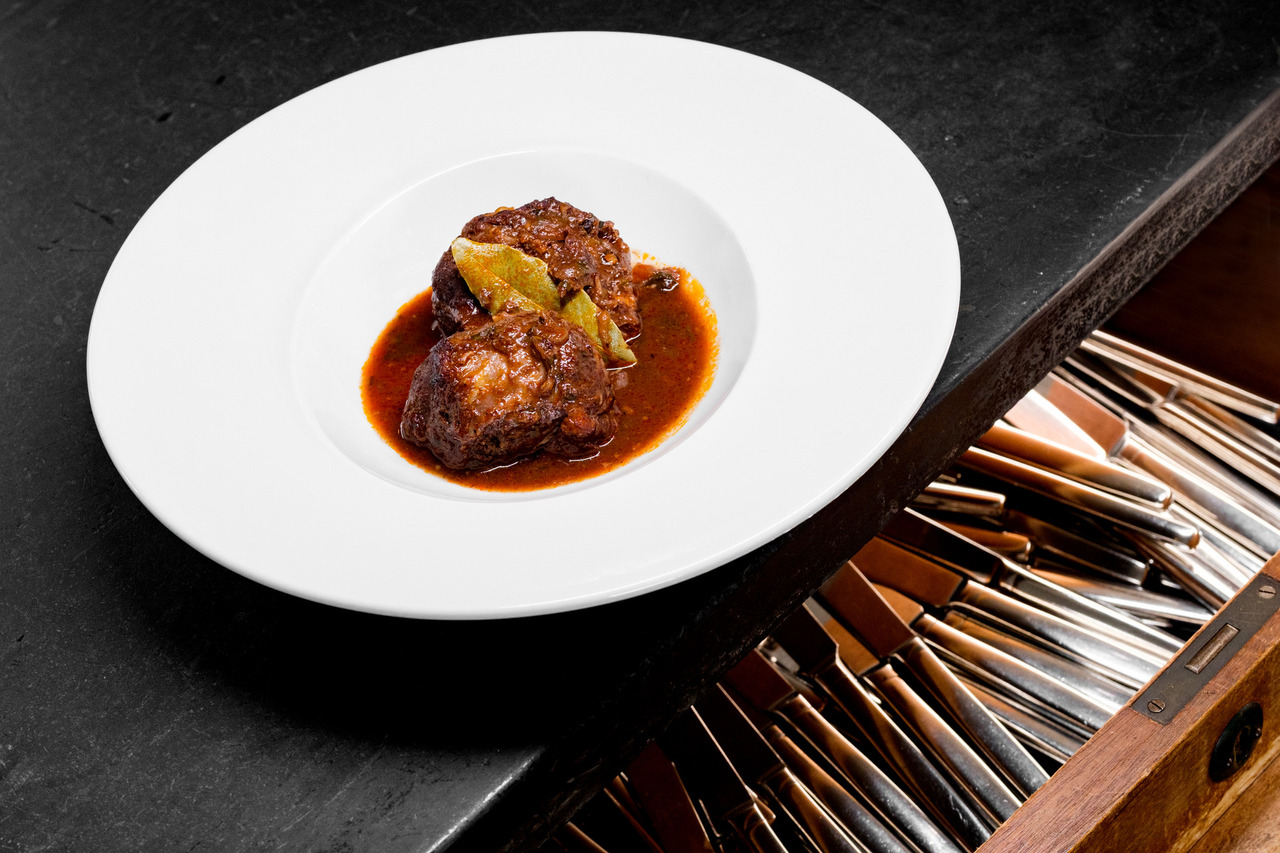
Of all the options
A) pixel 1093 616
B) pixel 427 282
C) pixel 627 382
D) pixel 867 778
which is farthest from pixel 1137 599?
pixel 427 282

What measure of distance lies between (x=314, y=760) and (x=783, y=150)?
1.01 meters

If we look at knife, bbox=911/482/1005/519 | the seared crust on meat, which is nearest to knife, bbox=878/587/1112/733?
knife, bbox=911/482/1005/519

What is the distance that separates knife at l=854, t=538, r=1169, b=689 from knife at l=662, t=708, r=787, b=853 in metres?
0.49

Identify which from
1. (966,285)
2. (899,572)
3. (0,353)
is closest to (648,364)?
(966,285)

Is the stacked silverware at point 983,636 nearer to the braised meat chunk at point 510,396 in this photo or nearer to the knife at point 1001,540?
the knife at point 1001,540

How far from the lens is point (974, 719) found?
1795mm

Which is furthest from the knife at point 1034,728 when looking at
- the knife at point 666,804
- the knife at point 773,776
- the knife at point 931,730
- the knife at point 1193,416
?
the knife at point 1193,416

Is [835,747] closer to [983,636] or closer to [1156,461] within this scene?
[983,636]

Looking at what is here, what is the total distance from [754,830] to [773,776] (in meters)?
0.09

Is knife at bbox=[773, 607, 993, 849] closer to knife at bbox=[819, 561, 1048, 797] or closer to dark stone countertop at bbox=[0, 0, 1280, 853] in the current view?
knife at bbox=[819, 561, 1048, 797]

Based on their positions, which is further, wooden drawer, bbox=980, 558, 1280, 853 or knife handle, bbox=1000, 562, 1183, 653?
knife handle, bbox=1000, 562, 1183, 653

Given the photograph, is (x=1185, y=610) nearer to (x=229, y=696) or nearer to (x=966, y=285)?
(x=966, y=285)

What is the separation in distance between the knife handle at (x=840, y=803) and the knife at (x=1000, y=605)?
38cm

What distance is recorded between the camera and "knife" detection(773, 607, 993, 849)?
1.70m
